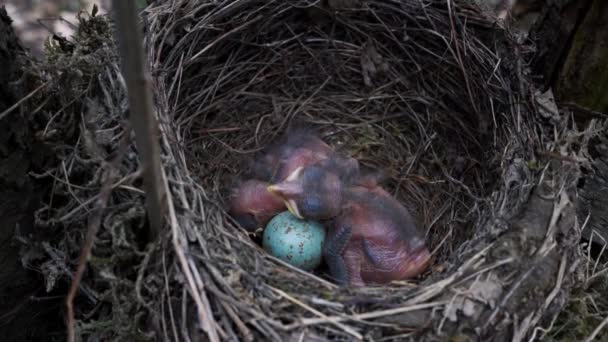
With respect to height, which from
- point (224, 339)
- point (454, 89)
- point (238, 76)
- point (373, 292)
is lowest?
point (373, 292)

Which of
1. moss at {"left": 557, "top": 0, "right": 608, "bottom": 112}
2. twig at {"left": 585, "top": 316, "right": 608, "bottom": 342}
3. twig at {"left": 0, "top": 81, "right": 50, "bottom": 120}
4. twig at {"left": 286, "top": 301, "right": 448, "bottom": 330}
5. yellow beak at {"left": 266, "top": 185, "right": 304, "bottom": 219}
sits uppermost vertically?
twig at {"left": 0, "top": 81, "right": 50, "bottom": 120}

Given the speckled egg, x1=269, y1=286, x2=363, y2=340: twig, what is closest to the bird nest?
x1=269, y1=286, x2=363, y2=340: twig

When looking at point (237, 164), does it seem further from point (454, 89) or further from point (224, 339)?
point (224, 339)

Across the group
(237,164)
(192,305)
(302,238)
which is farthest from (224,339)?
(237,164)

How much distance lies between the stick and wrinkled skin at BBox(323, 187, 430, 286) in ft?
2.56

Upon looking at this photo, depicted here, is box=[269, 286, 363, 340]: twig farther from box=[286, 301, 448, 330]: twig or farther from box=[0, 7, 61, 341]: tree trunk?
box=[0, 7, 61, 341]: tree trunk

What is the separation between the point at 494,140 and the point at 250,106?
36.5 inches

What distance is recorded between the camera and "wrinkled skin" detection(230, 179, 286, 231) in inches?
77.3

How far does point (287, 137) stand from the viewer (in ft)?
7.22

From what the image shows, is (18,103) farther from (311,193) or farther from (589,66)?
(589,66)

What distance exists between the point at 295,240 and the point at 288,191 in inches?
6.2

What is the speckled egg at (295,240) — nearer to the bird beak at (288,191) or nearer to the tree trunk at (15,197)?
the bird beak at (288,191)

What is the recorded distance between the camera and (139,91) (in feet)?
3.24

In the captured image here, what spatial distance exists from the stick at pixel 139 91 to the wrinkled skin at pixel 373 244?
30.7 inches
